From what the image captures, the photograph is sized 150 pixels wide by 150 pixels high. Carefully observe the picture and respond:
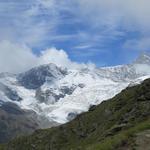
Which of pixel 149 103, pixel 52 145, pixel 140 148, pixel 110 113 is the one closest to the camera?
pixel 140 148

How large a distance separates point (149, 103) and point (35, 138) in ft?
326

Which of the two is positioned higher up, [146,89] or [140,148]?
[146,89]

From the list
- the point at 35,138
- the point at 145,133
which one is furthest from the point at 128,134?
the point at 35,138

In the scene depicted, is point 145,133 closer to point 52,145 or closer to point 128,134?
point 128,134

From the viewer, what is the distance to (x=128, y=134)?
113 ft

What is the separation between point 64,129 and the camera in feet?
529

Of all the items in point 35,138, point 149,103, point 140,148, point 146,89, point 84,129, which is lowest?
point 140,148

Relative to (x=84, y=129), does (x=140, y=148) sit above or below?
below

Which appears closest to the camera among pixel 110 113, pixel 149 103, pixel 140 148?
pixel 140 148

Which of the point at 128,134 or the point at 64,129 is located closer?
the point at 128,134

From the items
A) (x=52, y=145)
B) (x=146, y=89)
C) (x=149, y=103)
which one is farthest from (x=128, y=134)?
(x=52, y=145)

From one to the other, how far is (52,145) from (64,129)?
996 centimetres

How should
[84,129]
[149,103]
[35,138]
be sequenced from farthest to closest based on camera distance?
[35,138], [84,129], [149,103]

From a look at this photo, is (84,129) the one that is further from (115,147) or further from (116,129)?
(115,147)
